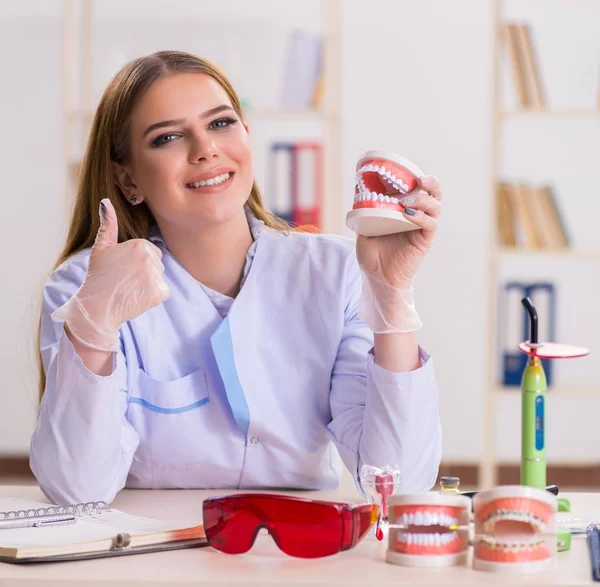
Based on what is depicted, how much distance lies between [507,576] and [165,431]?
2.44 ft

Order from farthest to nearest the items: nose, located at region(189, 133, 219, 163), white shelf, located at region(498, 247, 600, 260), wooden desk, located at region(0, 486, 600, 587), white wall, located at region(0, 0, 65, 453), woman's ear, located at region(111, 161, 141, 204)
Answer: white wall, located at region(0, 0, 65, 453), white shelf, located at region(498, 247, 600, 260), woman's ear, located at region(111, 161, 141, 204), nose, located at region(189, 133, 219, 163), wooden desk, located at region(0, 486, 600, 587)

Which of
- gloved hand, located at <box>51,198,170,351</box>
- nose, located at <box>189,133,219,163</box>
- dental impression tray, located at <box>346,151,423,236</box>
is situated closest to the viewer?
dental impression tray, located at <box>346,151,423,236</box>

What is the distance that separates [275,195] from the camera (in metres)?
3.89

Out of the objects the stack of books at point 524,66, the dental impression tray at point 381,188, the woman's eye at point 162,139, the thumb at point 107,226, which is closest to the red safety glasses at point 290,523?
the dental impression tray at point 381,188

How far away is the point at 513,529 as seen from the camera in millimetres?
941

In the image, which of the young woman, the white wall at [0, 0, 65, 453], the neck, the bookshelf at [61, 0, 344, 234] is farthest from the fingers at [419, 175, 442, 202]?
the white wall at [0, 0, 65, 453]

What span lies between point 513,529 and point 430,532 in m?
0.08

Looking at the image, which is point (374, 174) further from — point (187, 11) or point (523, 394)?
point (187, 11)

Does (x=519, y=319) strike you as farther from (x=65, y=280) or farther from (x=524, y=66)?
(x=65, y=280)

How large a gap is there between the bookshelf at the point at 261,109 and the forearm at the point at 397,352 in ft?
8.13

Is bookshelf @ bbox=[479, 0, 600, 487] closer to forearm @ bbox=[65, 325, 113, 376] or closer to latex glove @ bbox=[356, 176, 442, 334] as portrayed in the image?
latex glove @ bbox=[356, 176, 442, 334]

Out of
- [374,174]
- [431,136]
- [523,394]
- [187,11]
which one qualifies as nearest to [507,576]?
[523,394]

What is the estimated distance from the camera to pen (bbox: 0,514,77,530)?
110 centimetres

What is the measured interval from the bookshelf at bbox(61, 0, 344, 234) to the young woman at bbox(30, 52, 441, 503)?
2.02 m
